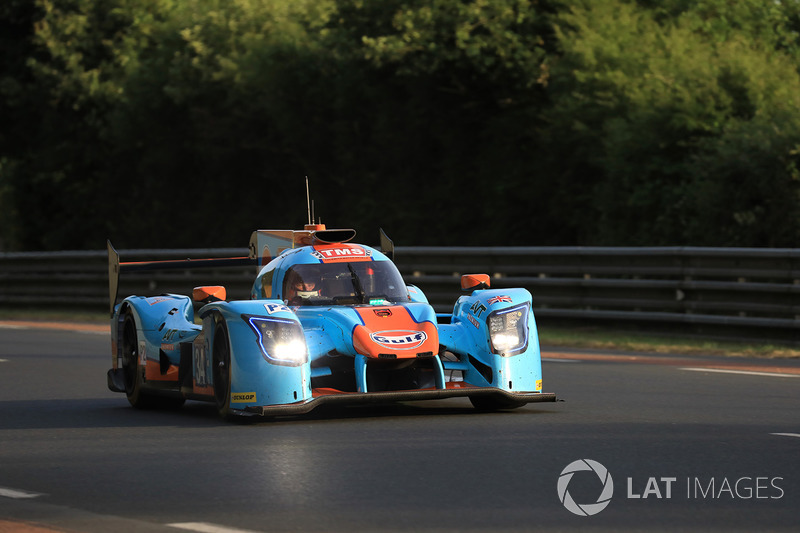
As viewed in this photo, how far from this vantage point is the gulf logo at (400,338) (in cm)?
1033

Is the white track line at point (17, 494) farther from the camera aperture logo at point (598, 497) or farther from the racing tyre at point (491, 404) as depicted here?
the racing tyre at point (491, 404)

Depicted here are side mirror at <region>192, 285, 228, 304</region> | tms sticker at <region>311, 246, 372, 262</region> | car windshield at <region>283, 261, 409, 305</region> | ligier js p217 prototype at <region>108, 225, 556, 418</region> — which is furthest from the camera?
tms sticker at <region>311, 246, 372, 262</region>

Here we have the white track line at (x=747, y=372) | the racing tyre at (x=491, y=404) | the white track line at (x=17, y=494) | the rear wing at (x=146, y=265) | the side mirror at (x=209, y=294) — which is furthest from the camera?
the white track line at (x=747, y=372)

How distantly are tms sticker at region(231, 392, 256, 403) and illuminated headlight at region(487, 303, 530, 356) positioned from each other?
1.80 m

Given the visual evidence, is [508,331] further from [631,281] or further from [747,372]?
[631,281]

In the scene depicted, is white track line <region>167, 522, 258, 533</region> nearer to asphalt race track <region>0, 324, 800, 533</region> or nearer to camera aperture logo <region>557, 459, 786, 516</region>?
asphalt race track <region>0, 324, 800, 533</region>

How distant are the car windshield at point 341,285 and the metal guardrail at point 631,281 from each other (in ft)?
22.2

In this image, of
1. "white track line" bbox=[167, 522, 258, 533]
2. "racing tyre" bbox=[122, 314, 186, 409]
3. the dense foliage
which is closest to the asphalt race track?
"white track line" bbox=[167, 522, 258, 533]

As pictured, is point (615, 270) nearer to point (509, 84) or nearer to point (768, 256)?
point (768, 256)

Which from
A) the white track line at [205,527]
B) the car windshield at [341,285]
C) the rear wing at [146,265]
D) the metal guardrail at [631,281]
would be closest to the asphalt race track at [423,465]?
the white track line at [205,527]

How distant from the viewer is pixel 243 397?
409 inches

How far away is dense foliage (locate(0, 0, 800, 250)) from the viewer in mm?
22547

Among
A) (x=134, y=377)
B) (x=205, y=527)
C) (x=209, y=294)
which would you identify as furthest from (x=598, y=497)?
(x=134, y=377)

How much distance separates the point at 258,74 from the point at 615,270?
16.6m
